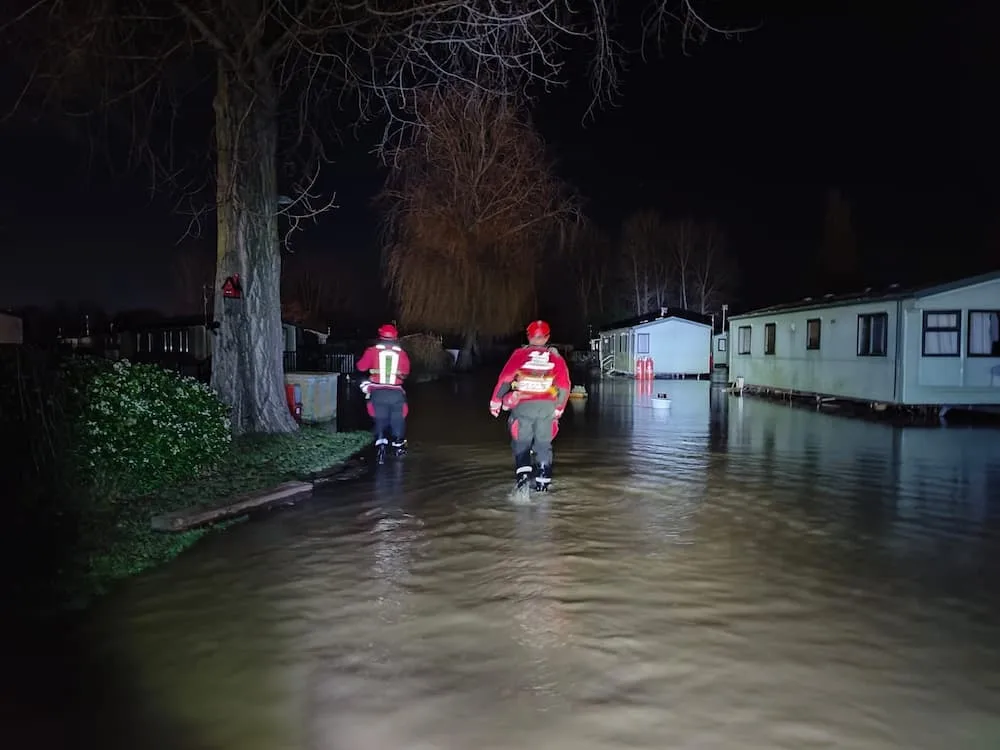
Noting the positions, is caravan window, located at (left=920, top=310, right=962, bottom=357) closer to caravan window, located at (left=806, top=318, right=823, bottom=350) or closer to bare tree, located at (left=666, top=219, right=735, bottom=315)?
caravan window, located at (left=806, top=318, right=823, bottom=350)

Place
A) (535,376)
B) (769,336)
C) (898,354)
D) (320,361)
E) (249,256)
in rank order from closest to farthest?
(535,376)
(249,256)
(898,354)
(769,336)
(320,361)

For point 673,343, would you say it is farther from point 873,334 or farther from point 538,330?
point 538,330

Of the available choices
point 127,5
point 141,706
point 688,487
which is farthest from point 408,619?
point 127,5

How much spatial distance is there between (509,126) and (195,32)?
2956 cm

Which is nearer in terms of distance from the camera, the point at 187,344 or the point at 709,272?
the point at 187,344

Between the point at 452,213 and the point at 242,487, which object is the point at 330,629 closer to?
the point at 242,487

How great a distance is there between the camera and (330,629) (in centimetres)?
509

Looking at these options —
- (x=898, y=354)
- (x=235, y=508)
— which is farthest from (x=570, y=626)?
(x=898, y=354)

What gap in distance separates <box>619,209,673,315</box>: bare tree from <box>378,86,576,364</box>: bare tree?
92.3 feet

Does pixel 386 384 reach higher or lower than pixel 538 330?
lower

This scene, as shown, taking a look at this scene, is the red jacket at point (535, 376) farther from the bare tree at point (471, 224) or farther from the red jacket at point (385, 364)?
the bare tree at point (471, 224)

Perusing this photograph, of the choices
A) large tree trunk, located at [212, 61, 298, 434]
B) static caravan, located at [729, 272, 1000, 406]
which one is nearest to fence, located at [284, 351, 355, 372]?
large tree trunk, located at [212, 61, 298, 434]

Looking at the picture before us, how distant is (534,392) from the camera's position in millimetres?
9023

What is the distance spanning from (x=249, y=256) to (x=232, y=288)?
61 centimetres
